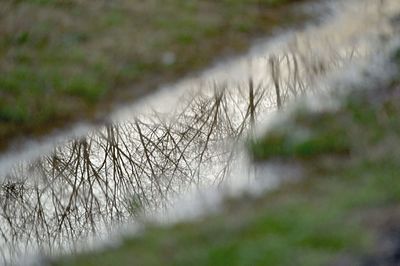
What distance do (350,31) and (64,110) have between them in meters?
5.15

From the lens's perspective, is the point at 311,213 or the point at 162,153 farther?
the point at 162,153

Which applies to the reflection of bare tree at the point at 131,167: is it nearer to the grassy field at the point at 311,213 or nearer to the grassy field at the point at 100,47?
the grassy field at the point at 311,213

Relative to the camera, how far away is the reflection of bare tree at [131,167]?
782 cm

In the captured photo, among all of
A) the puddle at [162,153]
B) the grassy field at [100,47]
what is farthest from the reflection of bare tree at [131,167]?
the grassy field at [100,47]

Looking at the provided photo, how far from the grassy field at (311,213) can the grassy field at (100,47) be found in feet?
9.52

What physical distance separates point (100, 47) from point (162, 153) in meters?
3.15

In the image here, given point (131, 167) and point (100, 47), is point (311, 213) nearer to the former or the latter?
point (131, 167)

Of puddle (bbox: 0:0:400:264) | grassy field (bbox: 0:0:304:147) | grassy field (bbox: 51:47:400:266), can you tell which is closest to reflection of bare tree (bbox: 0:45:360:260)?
puddle (bbox: 0:0:400:264)

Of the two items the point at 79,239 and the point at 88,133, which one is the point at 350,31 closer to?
the point at 88,133

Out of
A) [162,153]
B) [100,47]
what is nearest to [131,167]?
[162,153]

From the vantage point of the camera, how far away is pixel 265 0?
13258 mm

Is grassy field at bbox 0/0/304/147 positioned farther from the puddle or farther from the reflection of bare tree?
the reflection of bare tree

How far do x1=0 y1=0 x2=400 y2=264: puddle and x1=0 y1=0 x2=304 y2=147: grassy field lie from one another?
1.70ft

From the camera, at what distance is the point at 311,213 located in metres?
6.59
